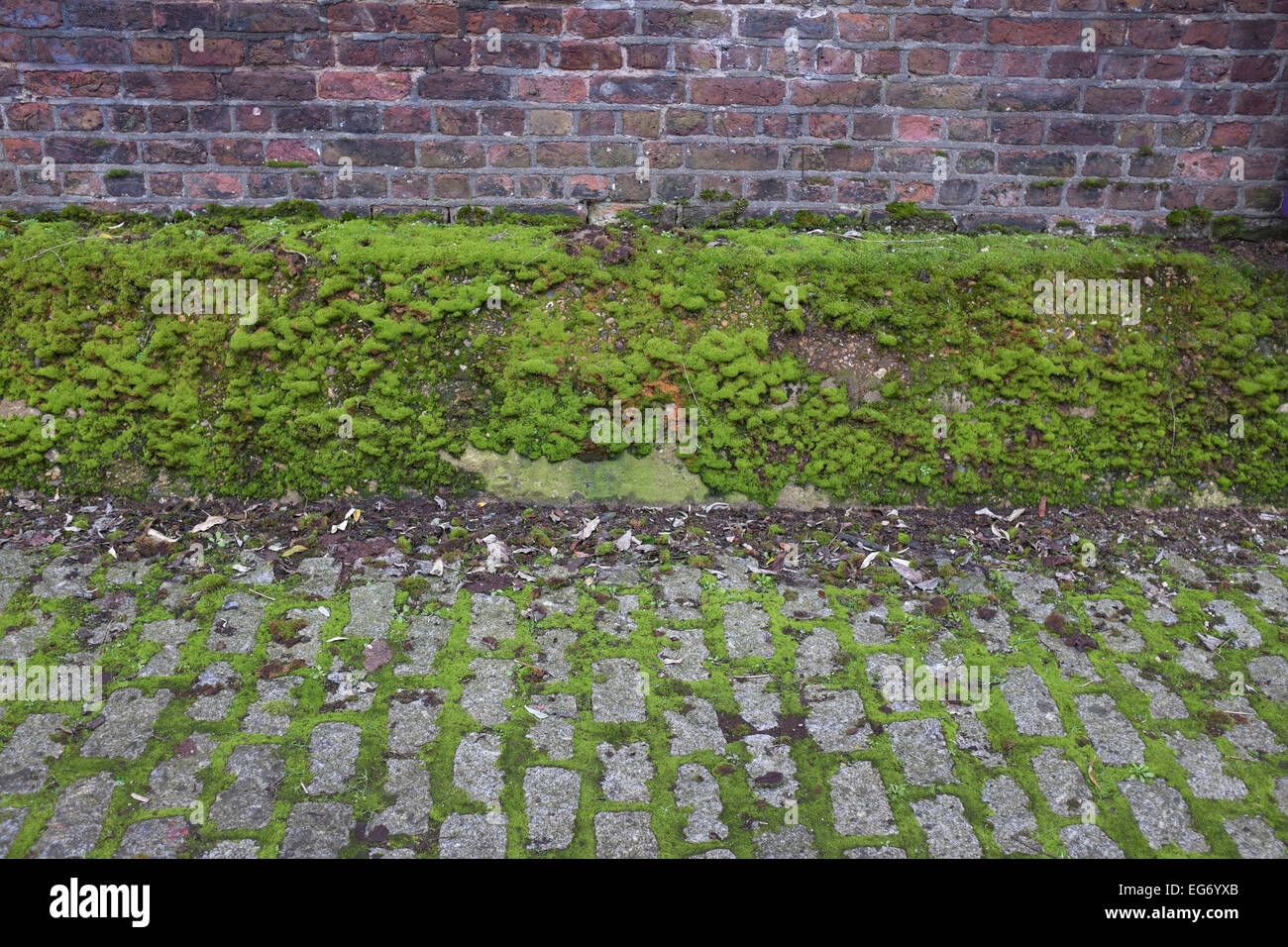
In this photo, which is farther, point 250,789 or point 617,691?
point 617,691

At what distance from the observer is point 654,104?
402cm

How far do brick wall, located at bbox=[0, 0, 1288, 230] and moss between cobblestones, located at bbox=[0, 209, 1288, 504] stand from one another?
0.35 metres

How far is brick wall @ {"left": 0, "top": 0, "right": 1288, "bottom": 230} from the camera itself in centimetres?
387

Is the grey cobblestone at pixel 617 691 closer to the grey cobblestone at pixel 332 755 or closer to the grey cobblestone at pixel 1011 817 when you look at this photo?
the grey cobblestone at pixel 332 755

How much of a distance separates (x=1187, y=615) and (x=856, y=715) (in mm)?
1488

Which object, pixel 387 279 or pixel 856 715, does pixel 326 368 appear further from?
pixel 856 715

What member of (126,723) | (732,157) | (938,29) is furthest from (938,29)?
(126,723)

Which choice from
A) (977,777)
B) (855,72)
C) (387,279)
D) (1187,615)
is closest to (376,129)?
(387,279)

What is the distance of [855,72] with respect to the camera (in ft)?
13.1

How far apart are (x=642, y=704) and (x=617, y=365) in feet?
5.18

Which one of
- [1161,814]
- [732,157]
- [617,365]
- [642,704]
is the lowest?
[1161,814]

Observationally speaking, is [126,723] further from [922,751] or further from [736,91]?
[736,91]

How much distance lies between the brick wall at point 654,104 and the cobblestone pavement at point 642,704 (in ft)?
5.70

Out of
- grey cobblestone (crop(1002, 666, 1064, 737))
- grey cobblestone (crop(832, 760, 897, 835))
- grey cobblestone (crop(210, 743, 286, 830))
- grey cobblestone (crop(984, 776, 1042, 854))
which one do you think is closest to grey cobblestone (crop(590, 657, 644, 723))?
grey cobblestone (crop(832, 760, 897, 835))
